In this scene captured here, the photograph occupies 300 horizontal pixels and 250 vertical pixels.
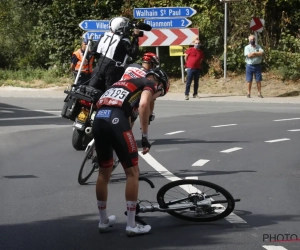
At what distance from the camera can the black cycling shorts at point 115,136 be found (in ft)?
24.1

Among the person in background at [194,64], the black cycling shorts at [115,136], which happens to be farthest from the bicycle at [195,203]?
the person in background at [194,64]

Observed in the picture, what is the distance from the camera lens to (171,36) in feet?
84.0

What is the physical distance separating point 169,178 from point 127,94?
3119 millimetres

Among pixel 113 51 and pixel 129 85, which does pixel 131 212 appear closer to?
pixel 129 85

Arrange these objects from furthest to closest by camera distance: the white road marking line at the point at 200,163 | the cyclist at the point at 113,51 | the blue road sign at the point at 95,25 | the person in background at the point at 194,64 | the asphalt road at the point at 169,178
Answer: the blue road sign at the point at 95,25, the person in background at the point at 194,64, the cyclist at the point at 113,51, the white road marking line at the point at 200,163, the asphalt road at the point at 169,178

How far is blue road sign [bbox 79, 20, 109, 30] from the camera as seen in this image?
25641 millimetres

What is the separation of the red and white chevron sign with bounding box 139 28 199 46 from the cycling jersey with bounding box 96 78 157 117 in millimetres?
17912

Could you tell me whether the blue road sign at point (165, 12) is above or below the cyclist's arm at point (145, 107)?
above

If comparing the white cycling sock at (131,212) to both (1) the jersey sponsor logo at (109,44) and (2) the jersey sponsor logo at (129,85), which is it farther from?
(1) the jersey sponsor logo at (109,44)

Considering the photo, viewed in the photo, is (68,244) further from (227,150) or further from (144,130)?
(227,150)

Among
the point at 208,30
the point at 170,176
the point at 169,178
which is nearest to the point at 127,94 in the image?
the point at 169,178

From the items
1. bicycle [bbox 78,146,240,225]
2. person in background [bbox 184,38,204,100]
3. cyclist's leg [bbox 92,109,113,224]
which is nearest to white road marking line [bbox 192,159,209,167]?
bicycle [bbox 78,146,240,225]

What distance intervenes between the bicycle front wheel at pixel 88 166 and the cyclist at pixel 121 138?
6.85ft

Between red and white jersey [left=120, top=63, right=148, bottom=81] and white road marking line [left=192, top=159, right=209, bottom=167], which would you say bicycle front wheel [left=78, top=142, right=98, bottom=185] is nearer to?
red and white jersey [left=120, top=63, right=148, bottom=81]
